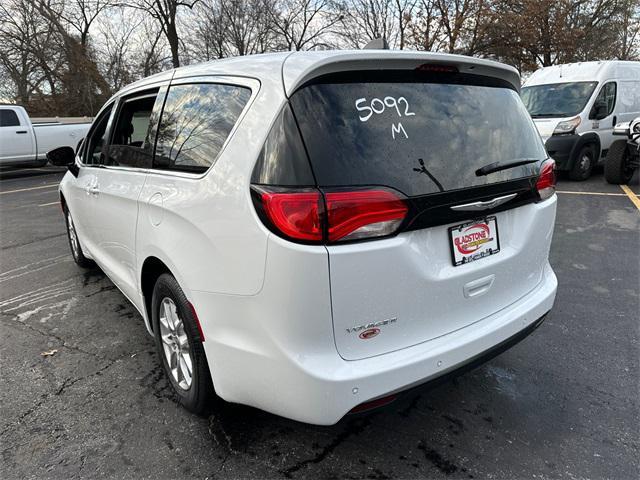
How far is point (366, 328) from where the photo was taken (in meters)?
1.79

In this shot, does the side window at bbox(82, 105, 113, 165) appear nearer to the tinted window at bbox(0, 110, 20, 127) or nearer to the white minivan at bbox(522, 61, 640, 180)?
the white minivan at bbox(522, 61, 640, 180)

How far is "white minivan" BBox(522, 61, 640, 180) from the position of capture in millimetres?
9094

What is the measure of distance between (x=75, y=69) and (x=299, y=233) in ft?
87.8

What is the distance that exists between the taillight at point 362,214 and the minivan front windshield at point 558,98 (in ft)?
29.9

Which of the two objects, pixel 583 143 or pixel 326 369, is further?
pixel 583 143

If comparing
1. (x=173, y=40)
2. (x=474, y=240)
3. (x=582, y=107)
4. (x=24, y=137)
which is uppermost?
(x=173, y=40)

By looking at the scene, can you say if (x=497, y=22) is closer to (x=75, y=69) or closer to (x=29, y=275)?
(x=75, y=69)

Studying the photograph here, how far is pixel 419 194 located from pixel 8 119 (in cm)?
1449

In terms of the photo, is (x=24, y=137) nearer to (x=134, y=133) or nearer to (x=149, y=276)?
(x=134, y=133)

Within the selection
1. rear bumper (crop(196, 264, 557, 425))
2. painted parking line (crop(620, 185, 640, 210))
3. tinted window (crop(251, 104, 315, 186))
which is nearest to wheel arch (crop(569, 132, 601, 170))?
painted parking line (crop(620, 185, 640, 210))

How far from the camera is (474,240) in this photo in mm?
2041

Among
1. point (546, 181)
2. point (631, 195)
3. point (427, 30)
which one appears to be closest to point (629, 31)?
point (427, 30)

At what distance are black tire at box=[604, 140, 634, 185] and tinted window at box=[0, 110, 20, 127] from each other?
14318 mm

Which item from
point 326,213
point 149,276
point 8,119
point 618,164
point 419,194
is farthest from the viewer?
point 8,119
